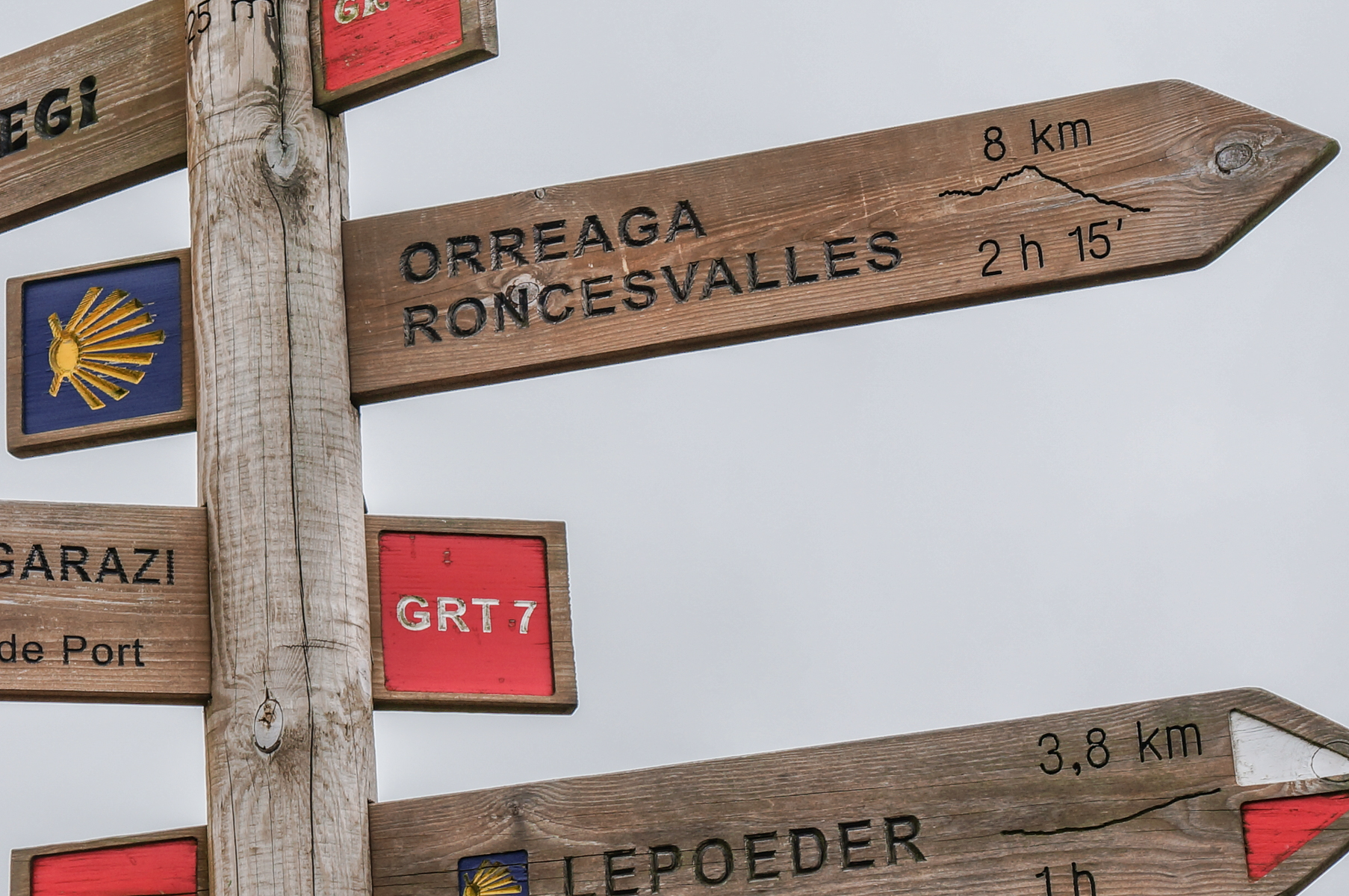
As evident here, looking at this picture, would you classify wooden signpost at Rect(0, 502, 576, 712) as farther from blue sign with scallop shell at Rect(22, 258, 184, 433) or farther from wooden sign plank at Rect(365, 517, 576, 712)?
blue sign with scallop shell at Rect(22, 258, 184, 433)

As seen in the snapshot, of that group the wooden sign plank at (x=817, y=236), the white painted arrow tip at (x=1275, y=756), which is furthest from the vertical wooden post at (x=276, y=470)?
the white painted arrow tip at (x=1275, y=756)

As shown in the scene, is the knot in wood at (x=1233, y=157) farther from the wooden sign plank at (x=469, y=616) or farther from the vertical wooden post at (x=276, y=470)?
the vertical wooden post at (x=276, y=470)

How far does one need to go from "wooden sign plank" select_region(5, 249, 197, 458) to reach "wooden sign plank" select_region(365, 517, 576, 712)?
42 centimetres

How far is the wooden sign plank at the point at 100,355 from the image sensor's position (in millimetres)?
3020

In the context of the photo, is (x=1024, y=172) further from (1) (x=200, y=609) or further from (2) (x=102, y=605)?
(2) (x=102, y=605)

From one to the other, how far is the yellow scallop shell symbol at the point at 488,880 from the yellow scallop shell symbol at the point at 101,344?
96 centimetres

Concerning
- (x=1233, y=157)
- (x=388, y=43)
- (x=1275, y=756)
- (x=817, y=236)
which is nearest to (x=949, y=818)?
(x=1275, y=756)

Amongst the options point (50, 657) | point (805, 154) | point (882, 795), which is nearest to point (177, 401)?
point (50, 657)

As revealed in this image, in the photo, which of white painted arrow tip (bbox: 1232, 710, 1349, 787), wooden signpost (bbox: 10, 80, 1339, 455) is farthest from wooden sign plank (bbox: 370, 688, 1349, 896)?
wooden signpost (bbox: 10, 80, 1339, 455)

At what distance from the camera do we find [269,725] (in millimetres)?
2807

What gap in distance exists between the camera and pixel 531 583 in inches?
117

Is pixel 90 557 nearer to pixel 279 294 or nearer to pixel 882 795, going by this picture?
pixel 279 294

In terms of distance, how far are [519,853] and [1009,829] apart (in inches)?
28.0

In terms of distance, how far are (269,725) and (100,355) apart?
0.70 metres
